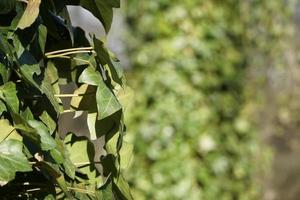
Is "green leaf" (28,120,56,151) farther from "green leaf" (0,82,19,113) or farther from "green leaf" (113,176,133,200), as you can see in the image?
"green leaf" (113,176,133,200)

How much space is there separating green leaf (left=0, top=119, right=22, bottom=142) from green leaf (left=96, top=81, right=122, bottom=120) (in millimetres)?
135

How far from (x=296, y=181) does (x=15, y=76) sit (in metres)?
6.63

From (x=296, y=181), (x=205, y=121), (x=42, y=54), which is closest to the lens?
(x=42, y=54)

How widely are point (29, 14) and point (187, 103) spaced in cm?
313

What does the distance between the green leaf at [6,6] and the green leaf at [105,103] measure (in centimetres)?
19

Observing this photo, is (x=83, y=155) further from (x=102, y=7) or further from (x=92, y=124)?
(x=102, y=7)

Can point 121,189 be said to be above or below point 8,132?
below

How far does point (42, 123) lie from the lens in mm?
1062

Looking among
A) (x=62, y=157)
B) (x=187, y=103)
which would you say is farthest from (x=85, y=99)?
(x=187, y=103)

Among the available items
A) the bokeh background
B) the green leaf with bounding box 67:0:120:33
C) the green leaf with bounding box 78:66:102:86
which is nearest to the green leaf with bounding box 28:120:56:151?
the green leaf with bounding box 78:66:102:86

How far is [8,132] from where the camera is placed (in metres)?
1.04

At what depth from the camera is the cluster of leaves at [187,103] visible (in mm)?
4121

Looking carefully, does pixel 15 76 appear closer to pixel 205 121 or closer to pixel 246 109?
pixel 205 121

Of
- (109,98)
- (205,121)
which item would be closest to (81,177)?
(109,98)
